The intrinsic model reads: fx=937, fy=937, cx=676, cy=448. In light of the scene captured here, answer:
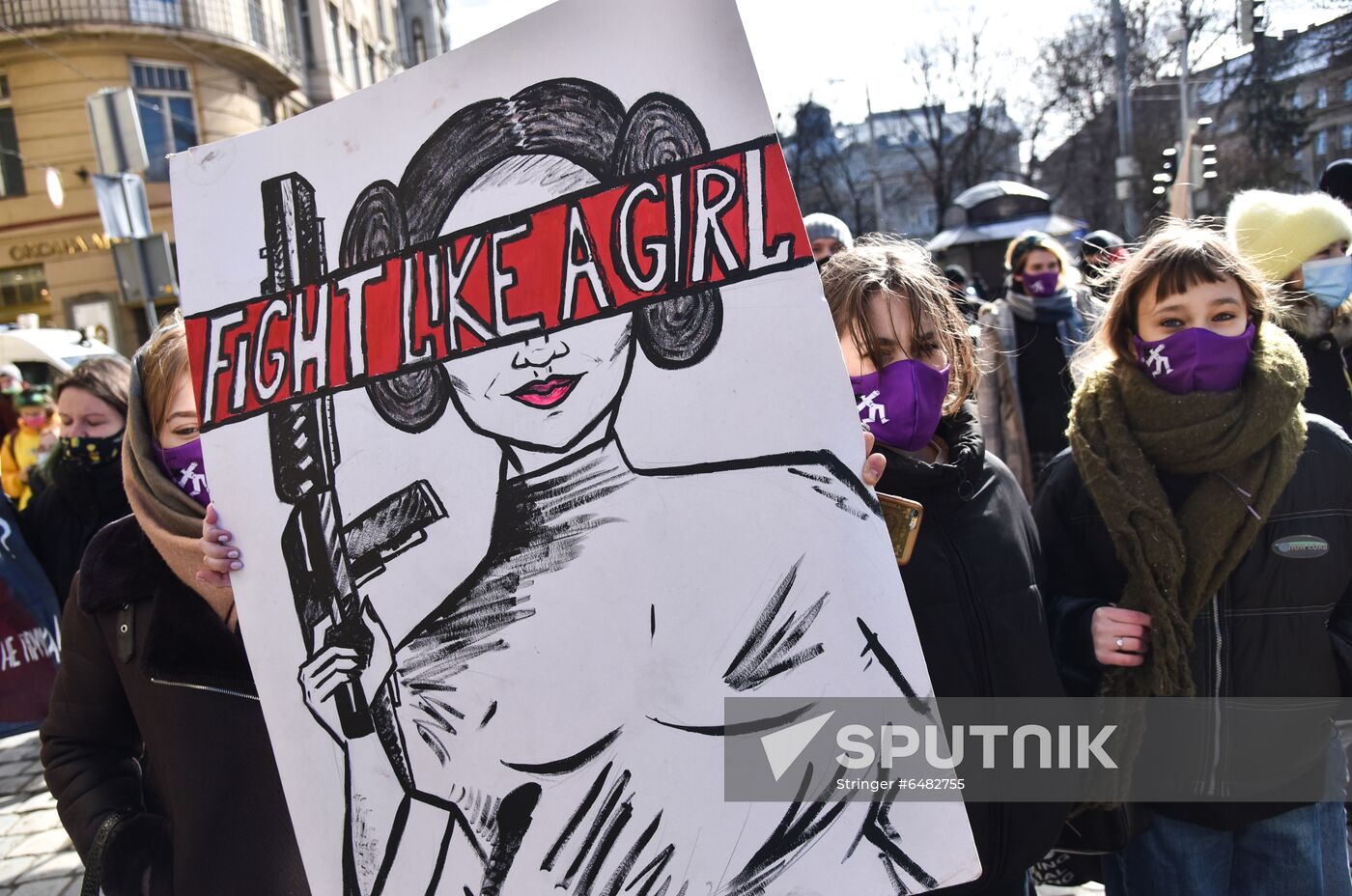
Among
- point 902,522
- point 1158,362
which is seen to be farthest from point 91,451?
point 1158,362

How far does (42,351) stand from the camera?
30.3ft

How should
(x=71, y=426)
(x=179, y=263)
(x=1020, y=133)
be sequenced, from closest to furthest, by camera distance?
(x=179, y=263), (x=71, y=426), (x=1020, y=133)

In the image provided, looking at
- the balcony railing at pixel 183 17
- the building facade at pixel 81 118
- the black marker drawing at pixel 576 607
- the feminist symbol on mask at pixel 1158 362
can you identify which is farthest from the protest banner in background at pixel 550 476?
the balcony railing at pixel 183 17

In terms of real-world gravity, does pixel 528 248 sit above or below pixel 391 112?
below

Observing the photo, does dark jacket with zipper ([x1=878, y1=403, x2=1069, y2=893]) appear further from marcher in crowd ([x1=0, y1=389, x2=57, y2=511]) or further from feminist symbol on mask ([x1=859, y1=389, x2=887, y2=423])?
marcher in crowd ([x1=0, y1=389, x2=57, y2=511])

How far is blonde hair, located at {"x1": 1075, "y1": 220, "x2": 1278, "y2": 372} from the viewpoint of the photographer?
1.83 meters

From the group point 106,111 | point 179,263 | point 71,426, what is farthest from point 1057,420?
point 106,111

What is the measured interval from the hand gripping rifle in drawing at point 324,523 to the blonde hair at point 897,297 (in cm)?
77

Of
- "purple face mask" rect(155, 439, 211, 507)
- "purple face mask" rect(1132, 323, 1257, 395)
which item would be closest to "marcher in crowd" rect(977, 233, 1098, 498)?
"purple face mask" rect(1132, 323, 1257, 395)

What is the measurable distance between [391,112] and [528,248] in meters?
0.29

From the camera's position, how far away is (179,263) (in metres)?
1.46

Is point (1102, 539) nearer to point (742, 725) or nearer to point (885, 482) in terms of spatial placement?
point (885, 482)

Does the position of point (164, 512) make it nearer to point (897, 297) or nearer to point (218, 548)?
point (218, 548)

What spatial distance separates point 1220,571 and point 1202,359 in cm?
41
